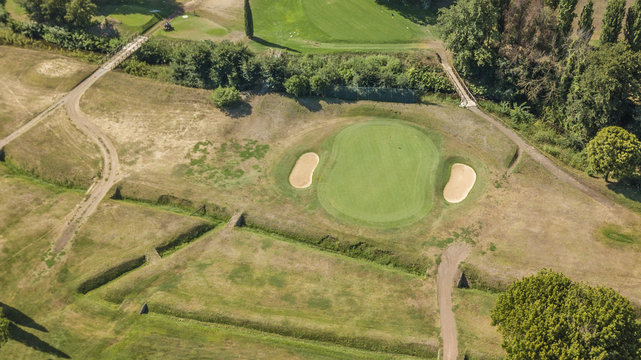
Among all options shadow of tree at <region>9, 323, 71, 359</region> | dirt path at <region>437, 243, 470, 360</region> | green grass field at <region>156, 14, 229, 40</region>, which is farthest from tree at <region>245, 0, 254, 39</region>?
shadow of tree at <region>9, 323, 71, 359</region>

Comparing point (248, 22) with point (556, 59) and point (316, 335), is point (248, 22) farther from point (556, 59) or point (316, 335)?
point (316, 335)

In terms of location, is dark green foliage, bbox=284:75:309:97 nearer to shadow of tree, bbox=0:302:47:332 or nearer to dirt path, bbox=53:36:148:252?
dirt path, bbox=53:36:148:252

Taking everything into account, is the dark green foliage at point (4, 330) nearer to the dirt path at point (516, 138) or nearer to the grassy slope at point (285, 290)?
the grassy slope at point (285, 290)

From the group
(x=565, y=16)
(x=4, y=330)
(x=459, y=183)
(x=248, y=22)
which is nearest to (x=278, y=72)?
(x=248, y=22)

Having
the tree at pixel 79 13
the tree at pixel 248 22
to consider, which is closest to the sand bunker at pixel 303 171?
the tree at pixel 248 22

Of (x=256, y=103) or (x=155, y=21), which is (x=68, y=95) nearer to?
(x=155, y=21)
